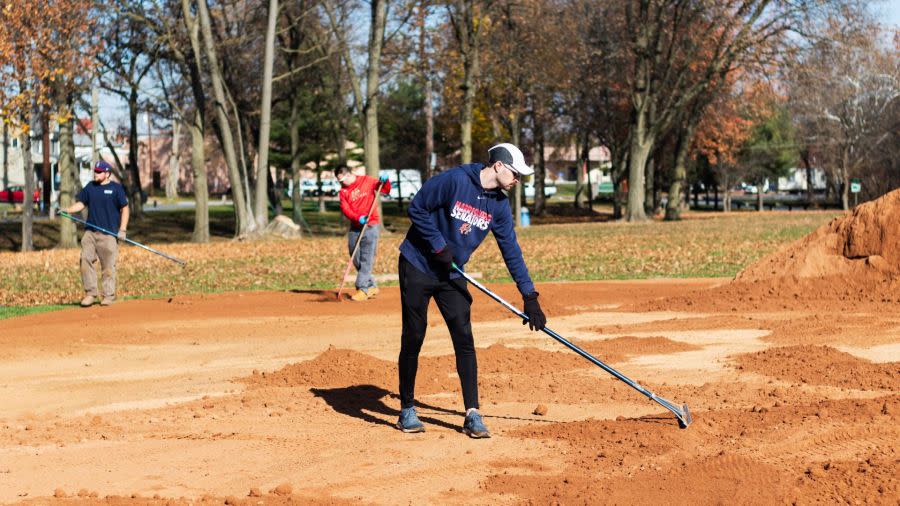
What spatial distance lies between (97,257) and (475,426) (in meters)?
10.3

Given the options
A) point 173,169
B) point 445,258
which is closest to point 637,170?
point 445,258

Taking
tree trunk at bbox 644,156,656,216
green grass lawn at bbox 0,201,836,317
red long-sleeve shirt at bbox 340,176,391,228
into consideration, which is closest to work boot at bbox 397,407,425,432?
red long-sleeve shirt at bbox 340,176,391,228

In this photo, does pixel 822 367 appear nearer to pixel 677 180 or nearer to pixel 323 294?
pixel 323 294

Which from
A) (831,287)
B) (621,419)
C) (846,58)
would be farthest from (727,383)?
(846,58)

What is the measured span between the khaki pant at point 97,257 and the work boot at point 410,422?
942 cm

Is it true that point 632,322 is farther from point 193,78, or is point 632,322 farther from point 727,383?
point 193,78

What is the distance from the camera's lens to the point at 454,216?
25.7 ft

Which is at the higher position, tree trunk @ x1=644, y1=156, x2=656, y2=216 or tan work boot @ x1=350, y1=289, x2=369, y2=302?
tree trunk @ x1=644, y1=156, x2=656, y2=216

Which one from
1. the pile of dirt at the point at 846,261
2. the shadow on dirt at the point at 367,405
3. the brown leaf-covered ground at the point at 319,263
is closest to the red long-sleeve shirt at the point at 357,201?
the brown leaf-covered ground at the point at 319,263

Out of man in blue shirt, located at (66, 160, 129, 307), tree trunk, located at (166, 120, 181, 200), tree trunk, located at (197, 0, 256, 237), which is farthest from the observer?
tree trunk, located at (166, 120, 181, 200)

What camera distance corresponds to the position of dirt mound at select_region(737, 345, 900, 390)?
944cm

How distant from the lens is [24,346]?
42.2 ft

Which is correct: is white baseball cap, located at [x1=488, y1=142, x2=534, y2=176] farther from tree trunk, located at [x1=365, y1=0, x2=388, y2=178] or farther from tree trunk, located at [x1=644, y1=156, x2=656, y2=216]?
tree trunk, located at [x1=644, y1=156, x2=656, y2=216]

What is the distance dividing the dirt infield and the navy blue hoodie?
1.29 metres
